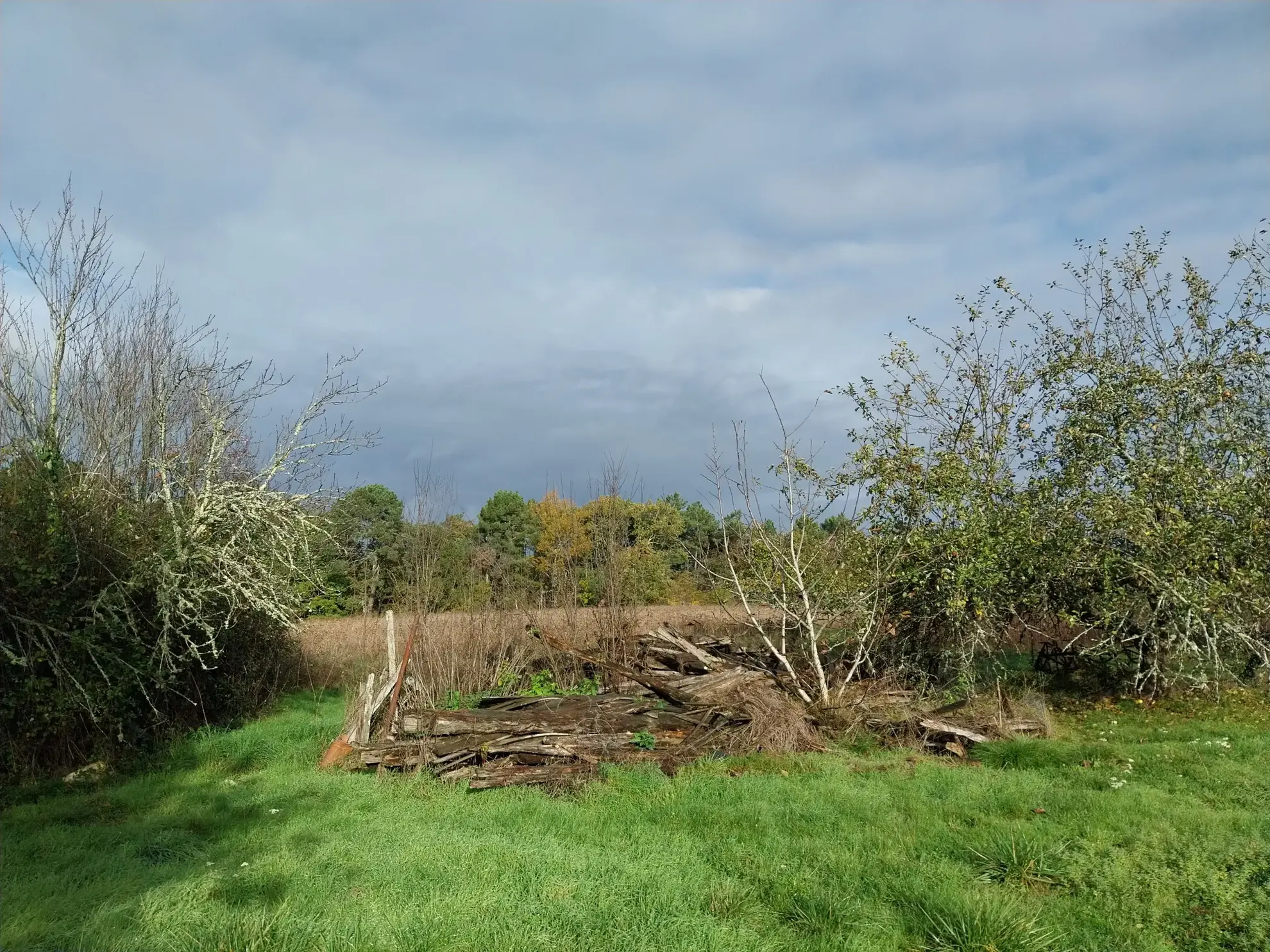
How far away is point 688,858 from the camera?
5531 millimetres

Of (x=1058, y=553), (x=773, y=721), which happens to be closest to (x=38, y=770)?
(x=773, y=721)

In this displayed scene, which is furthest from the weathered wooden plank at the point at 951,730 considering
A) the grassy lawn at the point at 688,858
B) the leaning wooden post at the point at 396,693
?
the leaning wooden post at the point at 396,693

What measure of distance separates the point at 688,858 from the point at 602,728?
11.6 feet

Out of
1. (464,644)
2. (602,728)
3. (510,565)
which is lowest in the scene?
(602,728)

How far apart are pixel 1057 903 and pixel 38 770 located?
357 inches

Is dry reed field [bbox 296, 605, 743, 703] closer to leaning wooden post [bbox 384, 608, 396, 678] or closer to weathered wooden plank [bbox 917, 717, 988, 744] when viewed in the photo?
leaning wooden post [bbox 384, 608, 396, 678]

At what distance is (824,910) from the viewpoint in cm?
455

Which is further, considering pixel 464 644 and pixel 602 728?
pixel 464 644

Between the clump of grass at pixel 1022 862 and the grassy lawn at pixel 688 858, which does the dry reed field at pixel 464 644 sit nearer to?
the grassy lawn at pixel 688 858

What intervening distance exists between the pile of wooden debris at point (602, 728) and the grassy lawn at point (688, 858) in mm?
492

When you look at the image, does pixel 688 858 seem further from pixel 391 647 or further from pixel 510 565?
pixel 510 565

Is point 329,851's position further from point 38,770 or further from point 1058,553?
point 1058,553

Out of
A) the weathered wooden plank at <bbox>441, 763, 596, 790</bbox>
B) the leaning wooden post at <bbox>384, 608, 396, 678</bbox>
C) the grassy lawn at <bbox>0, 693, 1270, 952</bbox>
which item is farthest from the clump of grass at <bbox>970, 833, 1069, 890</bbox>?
the leaning wooden post at <bbox>384, 608, 396, 678</bbox>

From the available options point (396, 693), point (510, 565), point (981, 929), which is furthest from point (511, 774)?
point (510, 565)
